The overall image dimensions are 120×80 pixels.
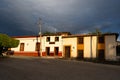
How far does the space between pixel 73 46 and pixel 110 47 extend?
8.16 m

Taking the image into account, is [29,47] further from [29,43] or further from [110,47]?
[110,47]

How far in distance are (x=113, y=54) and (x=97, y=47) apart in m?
3.51

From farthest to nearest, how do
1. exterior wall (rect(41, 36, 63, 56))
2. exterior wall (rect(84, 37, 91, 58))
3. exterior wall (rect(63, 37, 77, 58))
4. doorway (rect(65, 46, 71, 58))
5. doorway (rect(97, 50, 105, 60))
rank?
exterior wall (rect(41, 36, 63, 56)) < doorway (rect(65, 46, 71, 58)) < exterior wall (rect(63, 37, 77, 58)) < exterior wall (rect(84, 37, 91, 58)) < doorway (rect(97, 50, 105, 60))

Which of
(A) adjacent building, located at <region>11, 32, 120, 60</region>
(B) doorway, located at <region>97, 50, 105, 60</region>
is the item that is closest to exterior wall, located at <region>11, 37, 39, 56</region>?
(A) adjacent building, located at <region>11, 32, 120, 60</region>

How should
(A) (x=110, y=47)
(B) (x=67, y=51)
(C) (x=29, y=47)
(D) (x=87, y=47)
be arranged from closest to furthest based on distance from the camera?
(A) (x=110, y=47)
(D) (x=87, y=47)
(B) (x=67, y=51)
(C) (x=29, y=47)

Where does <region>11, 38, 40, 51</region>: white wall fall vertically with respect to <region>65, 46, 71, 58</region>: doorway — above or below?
above

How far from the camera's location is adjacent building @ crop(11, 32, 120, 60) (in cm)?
3875

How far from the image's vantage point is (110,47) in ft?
127

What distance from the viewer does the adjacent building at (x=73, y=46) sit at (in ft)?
127

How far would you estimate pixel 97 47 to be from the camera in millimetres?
39750

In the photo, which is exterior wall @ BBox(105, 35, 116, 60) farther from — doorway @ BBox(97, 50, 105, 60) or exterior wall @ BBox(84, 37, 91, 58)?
exterior wall @ BBox(84, 37, 91, 58)

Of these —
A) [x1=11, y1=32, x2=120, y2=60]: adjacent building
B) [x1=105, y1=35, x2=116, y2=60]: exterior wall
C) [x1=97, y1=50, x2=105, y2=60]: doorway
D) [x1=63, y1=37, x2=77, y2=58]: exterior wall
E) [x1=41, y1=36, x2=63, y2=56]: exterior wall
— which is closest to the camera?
[x1=105, y1=35, x2=116, y2=60]: exterior wall

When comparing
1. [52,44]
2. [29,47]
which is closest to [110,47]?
[52,44]

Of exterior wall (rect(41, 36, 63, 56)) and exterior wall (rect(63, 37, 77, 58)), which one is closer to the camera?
exterior wall (rect(63, 37, 77, 58))
